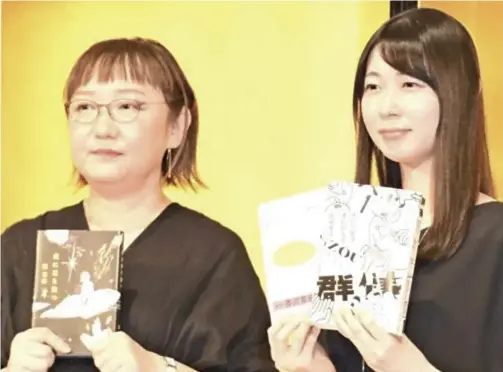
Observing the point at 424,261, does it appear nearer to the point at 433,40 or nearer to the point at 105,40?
the point at 433,40

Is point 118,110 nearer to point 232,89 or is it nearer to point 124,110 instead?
point 124,110

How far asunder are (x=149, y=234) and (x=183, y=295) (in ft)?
0.36

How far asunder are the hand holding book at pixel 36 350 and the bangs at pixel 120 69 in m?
0.37

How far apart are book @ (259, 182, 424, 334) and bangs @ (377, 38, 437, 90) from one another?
18 centimetres

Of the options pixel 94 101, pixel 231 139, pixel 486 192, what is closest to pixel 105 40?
pixel 94 101

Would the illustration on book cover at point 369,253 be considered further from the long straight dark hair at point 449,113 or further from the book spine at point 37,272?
the book spine at point 37,272

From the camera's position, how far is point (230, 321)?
4.15ft

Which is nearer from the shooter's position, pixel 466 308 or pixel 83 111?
pixel 466 308

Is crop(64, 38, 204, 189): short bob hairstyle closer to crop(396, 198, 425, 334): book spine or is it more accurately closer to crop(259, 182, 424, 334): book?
crop(259, 182, 424, 334): book

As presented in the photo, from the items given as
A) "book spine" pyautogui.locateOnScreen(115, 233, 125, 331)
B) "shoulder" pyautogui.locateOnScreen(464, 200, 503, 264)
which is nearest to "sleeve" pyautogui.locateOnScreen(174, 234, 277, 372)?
"book spine" pyautogui.locateOnScreen(115, 233, 125, 331)

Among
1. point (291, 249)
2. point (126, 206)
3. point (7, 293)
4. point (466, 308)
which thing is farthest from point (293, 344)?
point (7, 293)

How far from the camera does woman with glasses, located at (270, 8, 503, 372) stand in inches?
44.7

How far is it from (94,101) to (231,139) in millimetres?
225

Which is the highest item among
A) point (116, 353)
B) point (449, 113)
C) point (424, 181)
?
point (449, 113)
